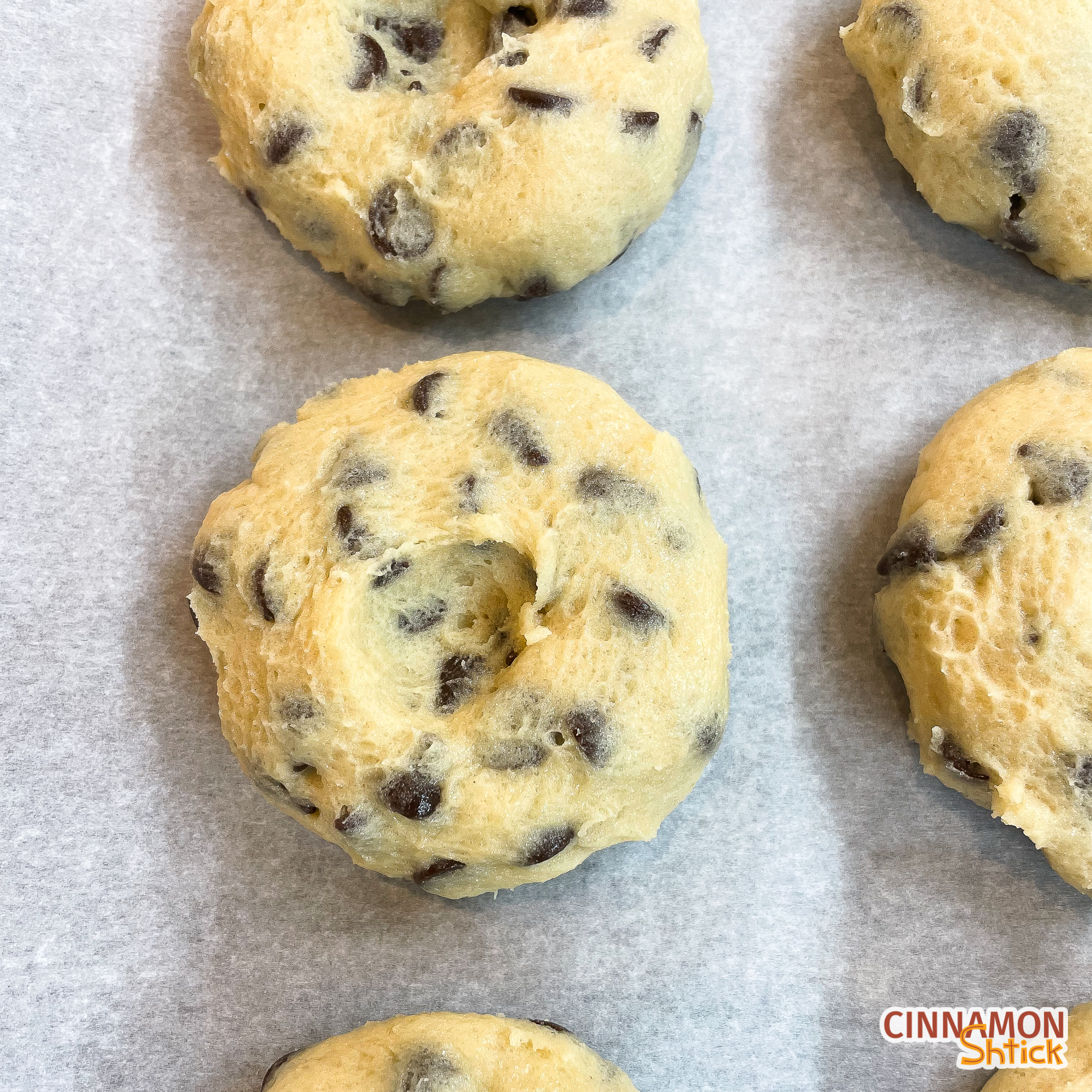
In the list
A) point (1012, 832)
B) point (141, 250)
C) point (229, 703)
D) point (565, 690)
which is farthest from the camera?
point (141, 250)

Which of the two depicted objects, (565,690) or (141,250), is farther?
(141,250)

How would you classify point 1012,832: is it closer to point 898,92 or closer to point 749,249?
point 749,249

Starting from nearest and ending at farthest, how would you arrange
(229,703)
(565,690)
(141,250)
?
(565,690) < (229,703) < (141,250)

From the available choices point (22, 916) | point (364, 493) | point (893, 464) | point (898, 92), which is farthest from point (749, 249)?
point (22, 916)

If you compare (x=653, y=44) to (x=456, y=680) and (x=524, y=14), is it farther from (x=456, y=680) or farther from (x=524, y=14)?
(x=456, y=680)

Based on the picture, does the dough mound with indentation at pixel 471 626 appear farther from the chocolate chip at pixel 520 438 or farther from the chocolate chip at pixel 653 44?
the chocolate chip at pixel 653 44

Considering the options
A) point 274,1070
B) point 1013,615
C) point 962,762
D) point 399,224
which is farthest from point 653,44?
point 274,1070

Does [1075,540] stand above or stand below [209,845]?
above
